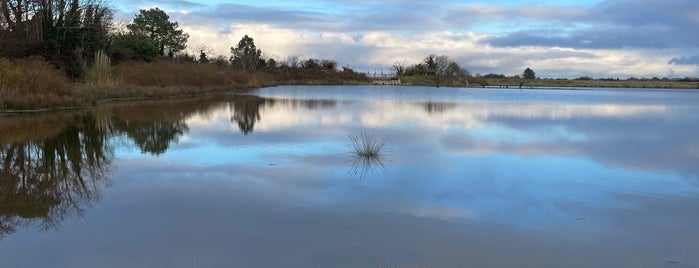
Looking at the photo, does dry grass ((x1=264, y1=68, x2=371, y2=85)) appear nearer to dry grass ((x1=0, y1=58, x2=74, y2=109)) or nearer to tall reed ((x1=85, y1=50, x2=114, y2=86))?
tall reed ((x1=85, y1=50, x2=114, y2=86))

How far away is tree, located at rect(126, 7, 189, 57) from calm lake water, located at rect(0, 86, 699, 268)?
43.7m

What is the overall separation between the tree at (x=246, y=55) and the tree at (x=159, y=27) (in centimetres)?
911

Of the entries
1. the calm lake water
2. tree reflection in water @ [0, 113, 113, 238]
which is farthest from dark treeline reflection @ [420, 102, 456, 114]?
tree reflection in water @ [0, 113, 113, 238]

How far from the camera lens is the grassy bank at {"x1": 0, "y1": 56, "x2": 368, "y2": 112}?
623 inches

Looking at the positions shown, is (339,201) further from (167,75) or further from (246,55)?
(246,55)

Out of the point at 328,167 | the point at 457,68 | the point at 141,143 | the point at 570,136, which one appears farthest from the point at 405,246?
the point at 457,68

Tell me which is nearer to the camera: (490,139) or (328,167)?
(328,167)

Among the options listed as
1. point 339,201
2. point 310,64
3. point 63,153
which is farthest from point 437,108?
point 310,64

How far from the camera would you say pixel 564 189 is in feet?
21.7

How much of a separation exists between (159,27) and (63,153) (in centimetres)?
4764

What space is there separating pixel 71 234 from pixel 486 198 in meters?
4.05

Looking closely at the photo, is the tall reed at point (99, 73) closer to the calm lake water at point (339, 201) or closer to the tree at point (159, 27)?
the calm lake water at point (339, 201)

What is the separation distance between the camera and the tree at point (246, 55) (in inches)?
2547

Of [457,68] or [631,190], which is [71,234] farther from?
[457,68]
